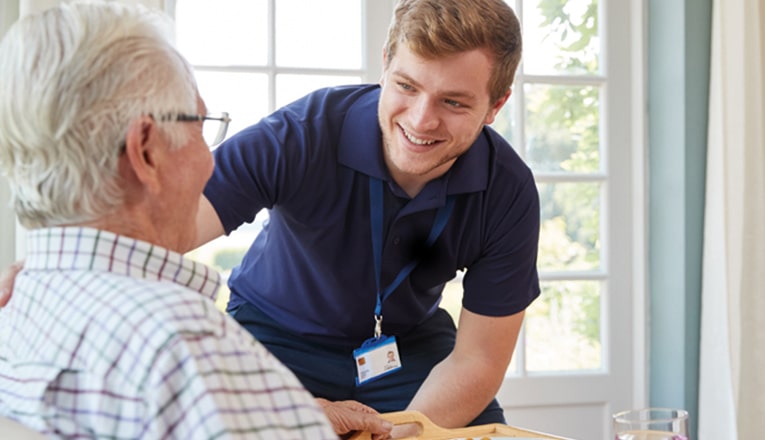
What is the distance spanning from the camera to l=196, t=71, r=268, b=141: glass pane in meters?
3.03

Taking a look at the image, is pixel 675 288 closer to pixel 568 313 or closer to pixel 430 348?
pixel 568 313

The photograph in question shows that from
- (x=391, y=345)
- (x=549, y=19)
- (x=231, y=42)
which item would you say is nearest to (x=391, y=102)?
(x=391, y=345)

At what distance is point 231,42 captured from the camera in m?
3.04

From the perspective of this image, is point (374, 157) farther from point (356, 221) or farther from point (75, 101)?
point (75, 101)

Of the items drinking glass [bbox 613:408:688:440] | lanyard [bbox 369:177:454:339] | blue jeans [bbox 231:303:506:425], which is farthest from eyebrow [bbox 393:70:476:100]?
drinking glass [bbox 613:408:688:440]

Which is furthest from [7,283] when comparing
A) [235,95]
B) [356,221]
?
[235,95]

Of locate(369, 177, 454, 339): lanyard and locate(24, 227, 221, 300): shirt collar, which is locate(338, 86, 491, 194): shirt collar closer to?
locate(369, 177, 454, 339): lanyard

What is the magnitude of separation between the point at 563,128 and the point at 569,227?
35 cm

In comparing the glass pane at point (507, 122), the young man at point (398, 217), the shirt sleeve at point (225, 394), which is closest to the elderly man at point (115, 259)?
the shirt sleeve at point (225, 394)

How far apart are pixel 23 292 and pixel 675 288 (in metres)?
2.55

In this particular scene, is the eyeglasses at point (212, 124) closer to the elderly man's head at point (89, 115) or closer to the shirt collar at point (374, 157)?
the elderly man's head at point (89, 115)

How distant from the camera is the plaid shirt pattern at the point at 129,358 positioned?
0.88 m

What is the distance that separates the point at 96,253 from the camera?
100cm

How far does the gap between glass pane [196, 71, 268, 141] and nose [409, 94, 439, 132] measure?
1212 mm
